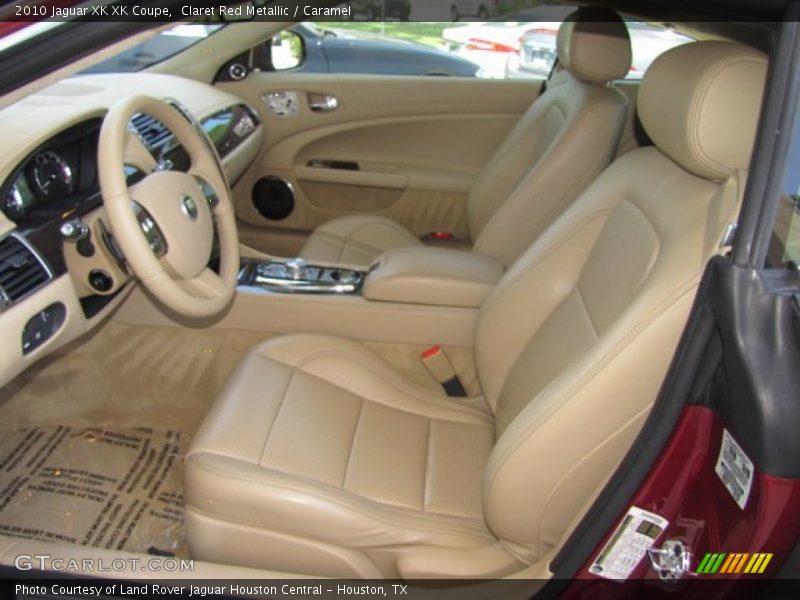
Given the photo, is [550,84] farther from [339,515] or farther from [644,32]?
[339,515]

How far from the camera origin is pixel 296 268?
1.92 metres

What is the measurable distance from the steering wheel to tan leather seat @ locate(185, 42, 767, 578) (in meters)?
0.19

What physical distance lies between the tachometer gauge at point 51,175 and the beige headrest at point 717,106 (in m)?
1.07

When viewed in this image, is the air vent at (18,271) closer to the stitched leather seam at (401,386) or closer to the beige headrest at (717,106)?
the stitched leather seam at (401,386)

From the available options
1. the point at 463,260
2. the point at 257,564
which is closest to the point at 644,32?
the point at 463,260

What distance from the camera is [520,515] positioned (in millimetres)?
1177

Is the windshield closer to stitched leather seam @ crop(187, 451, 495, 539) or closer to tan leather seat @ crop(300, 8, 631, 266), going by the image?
tan leather seat @ crop(300, 8, 631, 266)

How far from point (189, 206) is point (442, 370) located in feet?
2.23

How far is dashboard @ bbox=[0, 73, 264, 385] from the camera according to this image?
4.17 feet

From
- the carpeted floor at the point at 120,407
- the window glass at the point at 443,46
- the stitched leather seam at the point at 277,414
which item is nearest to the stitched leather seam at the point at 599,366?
the stitched leather seam at the point at 277,414

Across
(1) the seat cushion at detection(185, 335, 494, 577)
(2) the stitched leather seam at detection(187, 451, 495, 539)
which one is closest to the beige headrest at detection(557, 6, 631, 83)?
(1) the seat cushion at detection(185, 335, 494, 577)

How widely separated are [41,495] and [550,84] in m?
Result: 1.67

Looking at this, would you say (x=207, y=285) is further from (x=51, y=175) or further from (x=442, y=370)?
(x=442, y=370)

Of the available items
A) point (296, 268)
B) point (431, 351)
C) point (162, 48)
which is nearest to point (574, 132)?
point (431, 351)
